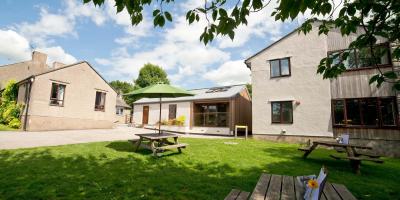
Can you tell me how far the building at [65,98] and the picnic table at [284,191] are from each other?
19.5 metres

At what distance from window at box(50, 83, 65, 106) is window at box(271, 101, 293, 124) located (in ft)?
58.5

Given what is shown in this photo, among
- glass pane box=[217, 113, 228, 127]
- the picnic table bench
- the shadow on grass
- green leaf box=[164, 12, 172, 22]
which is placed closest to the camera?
the picnic table bench

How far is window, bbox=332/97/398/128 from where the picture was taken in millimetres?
11461

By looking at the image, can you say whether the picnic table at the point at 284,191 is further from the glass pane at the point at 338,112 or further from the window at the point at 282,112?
the window at the point at 282,112

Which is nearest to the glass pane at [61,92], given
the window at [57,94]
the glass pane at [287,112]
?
the window at [57,94]

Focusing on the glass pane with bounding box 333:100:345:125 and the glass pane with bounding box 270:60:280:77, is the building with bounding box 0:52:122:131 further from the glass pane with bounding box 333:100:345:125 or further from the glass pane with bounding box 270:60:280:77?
the glass pane with bounding box 333:100:345:125

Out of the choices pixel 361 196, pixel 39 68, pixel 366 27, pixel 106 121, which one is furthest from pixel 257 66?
pixel 39 68

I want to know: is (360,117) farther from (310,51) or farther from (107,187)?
(107,187)

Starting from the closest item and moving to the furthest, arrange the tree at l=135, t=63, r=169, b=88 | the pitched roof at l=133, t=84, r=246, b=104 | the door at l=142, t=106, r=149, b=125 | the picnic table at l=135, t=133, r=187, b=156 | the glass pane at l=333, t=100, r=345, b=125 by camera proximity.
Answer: the picnic table at l=135, t=133, r=187, b=156 < the glass pane at l=333, t=100, r=345, b=125 < the pitched roof at l=133, t=84, r=246, b=104 < the door at l=142, t=106, r=149, b=125 < the tree at l=135, t=63, r=169, b=88

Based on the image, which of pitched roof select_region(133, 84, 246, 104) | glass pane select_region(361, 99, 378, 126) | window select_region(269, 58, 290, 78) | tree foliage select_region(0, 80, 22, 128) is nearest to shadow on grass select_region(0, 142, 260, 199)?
glass pane select_region(361, 99, 378, 126)

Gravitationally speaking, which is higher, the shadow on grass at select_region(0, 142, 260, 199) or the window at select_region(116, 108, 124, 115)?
the window at select_region(116, 108, 124, 115)

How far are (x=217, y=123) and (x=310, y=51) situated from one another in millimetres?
9891

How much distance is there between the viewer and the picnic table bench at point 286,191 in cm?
231

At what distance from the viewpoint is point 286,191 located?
2488mm
